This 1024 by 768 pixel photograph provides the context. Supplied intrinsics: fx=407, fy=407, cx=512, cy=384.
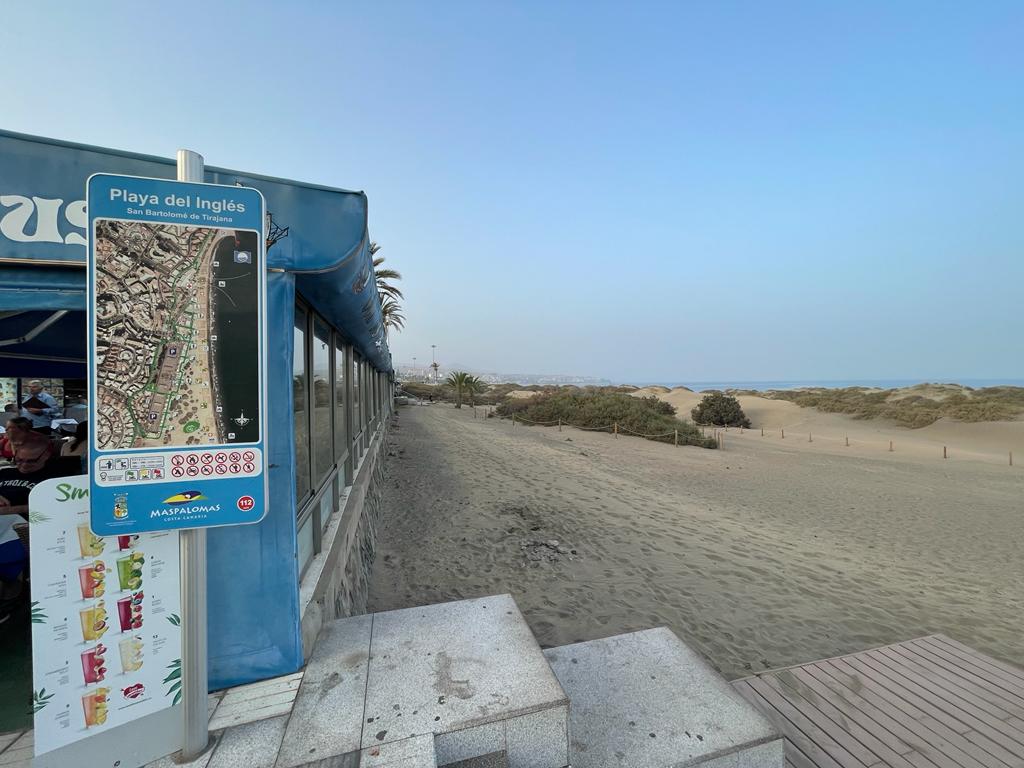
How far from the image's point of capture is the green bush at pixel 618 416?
63.0 feet

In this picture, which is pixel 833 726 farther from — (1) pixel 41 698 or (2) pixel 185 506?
(1) pixel 41 698

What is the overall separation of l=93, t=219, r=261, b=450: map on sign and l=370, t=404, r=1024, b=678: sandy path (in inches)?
154

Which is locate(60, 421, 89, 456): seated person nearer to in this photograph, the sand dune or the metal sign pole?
the metal sign pole

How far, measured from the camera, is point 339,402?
5531mm

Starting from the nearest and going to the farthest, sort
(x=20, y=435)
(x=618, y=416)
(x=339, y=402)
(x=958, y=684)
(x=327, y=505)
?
(x=958, y=684) → (x=20, y=435) → (x=327, y=505) → (x=339, y=402) → (x=618, y=416)

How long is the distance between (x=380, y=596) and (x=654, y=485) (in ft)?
26.9

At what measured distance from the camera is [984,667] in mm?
3502

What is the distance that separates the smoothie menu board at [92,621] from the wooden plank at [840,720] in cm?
409

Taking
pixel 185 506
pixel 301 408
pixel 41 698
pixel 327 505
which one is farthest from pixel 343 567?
pixel 185 506

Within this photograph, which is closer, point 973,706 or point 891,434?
point 973,706

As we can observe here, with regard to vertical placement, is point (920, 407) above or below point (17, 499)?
below

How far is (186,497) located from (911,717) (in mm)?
4847

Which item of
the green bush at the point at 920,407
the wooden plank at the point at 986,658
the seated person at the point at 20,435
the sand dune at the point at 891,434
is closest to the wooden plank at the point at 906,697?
the wooden plank at the point at 986,658

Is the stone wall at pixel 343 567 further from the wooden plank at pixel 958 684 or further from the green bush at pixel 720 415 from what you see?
the green bush at pixel 720 415
